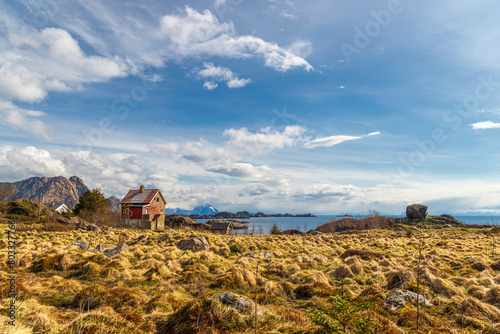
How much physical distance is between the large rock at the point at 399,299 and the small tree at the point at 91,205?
50.3 meters

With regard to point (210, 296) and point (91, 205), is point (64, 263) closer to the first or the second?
point (210, 296)

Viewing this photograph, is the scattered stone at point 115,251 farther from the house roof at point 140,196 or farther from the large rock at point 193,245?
the house roof at point 140,196

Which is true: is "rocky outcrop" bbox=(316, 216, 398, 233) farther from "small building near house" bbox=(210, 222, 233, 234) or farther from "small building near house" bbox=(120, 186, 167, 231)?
"small building near house" bbox=(120, 186, 167, 231)

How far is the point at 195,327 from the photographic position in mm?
5898

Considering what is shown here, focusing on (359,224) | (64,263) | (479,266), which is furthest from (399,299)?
(359,224)

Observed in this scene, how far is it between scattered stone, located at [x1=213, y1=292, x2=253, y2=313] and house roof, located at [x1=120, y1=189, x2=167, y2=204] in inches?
1903

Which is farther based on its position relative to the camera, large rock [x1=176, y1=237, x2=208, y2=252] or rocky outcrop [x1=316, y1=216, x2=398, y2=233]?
rocky outcrop [x1=316, y1=216, x2=398, y2=233]

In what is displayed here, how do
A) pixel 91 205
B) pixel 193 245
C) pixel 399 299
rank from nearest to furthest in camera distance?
pixel 399 299 → pixel 193 245 → pixel 91 205

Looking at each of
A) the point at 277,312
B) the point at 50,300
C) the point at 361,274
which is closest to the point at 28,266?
the point at 50,300

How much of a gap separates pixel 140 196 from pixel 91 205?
8.95m

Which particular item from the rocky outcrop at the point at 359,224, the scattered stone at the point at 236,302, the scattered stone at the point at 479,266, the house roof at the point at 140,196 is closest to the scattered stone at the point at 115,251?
the scattered stone at the point at 236,302

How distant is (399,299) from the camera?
7.62 metres

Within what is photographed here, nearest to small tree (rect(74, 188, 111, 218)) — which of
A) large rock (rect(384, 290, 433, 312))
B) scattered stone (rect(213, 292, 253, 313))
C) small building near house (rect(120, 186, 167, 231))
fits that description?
small building near house (rect(120, 186, 167, 231))

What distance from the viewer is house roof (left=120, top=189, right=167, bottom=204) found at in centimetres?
5162
